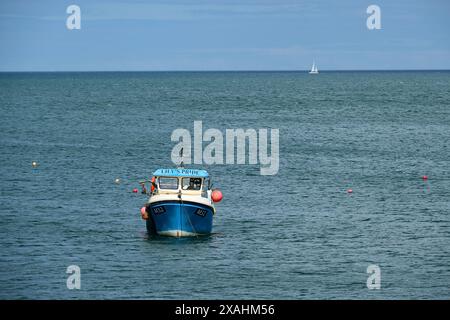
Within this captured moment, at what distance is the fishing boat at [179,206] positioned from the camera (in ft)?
162

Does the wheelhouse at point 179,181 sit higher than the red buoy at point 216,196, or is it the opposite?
the wheelhouse at point 179,181

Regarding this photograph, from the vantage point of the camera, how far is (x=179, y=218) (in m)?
49.3

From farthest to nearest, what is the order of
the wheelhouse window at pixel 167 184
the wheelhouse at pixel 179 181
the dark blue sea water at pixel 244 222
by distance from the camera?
the wheelhouse window at pixel 167 184 → the wheelhouse at pixel 179 181 → the dark blue sea water at pixel 244 222

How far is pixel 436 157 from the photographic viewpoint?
281 ft

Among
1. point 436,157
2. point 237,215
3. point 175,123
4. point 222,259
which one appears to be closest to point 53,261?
point 222,259

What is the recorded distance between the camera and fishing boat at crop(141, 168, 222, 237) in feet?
162

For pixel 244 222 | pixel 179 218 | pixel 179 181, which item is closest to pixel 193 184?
pixel 179 181

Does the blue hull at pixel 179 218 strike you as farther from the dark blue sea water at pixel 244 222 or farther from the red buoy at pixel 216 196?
the red buoy at pixel 216 196

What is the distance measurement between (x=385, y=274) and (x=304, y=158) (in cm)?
4146

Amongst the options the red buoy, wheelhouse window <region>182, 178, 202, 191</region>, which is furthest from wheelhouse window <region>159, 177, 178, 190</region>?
the red buoy

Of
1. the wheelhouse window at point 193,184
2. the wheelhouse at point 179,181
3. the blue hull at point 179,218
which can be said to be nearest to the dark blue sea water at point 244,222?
the blue hull at point 179,218

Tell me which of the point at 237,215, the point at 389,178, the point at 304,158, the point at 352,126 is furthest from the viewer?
the point at 352,126

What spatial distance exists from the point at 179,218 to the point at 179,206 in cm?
72
